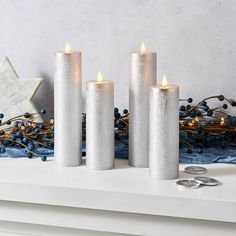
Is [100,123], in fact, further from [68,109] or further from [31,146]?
[31,146]

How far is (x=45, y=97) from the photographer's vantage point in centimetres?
147

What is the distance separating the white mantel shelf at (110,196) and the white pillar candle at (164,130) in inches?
1.2

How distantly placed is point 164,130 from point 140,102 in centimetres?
11

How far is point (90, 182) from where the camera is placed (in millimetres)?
1103

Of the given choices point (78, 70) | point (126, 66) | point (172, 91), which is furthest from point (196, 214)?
point (126, 66)

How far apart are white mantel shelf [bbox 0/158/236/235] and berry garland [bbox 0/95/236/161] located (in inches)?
3.9

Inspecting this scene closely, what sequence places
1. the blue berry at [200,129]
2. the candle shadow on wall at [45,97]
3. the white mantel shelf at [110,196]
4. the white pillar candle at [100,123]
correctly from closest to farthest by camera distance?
the white mantel shelf at [110,196] < the white pillar candle at [100,123] < the blue berry at [200,129] < the candle shadow on wall at [45,97]

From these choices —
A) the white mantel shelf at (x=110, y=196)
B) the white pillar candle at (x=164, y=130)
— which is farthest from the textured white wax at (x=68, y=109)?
the white pillar candle at (x=164, y=130)

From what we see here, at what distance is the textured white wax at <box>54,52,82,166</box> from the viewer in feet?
3.90

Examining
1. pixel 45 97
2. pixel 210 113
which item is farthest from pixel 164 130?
pixel 45 97

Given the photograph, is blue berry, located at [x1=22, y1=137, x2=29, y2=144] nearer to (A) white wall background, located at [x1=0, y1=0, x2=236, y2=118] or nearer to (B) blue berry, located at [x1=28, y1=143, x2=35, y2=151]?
(B) blue berry, located at [x1=28, y1=143, x2=35, y2=151]

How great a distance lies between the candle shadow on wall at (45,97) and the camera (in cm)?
147

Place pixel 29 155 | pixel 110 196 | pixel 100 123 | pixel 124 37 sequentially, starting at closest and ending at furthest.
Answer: pixel 110 196 → pixel 100 123 → pixel 29 155 → pixel 124 37

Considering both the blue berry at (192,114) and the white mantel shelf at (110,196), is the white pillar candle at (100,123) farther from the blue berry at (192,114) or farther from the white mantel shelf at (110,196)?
the blue berry at (192,114)
